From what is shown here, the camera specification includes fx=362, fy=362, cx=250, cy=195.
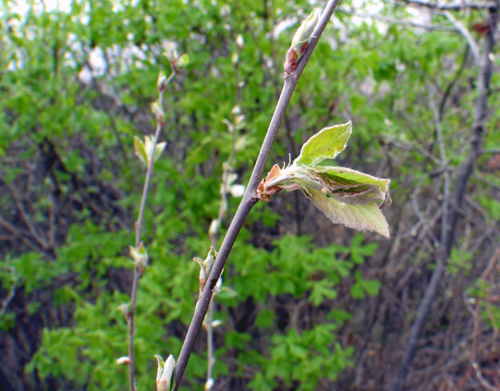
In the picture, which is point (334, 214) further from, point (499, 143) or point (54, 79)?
point (499, 143)

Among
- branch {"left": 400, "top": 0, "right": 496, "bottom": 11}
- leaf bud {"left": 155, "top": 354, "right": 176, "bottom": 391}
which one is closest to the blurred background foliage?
branch {"left": 400, "top": 0, "right": 496, "bottom": 11}

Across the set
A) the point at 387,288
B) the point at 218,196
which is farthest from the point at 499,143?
the point at 218,196

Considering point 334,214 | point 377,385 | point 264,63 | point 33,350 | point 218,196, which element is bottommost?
point 377,385

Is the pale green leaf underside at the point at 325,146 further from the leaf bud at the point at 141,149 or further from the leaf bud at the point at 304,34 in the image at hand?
the leaf bud at the point at 141,149

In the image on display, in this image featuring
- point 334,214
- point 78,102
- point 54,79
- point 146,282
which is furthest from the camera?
point 78,102

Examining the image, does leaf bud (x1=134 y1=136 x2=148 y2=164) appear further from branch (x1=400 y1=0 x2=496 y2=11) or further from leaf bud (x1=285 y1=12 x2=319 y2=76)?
branch (x1=400 y1=0 x2=496 y2=11)

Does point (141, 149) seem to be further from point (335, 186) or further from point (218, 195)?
point (218, 195)

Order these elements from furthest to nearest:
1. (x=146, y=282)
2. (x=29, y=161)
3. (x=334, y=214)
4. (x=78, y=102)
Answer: (x=29, y=161), (x=78, y=102), (x=146, y=282), (x=334, y=214)
